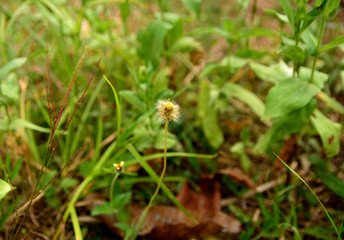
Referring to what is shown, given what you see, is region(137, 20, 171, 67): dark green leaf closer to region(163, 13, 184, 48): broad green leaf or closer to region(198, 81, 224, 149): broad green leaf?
region(163, 13, 184, 48): broad green leaf

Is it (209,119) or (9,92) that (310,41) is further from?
(9,92)

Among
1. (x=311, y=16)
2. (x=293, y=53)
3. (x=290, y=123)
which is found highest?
(x=311, y=16)

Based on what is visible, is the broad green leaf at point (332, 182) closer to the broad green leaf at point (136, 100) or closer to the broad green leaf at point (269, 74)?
the broad green leaf at point (269, 74)

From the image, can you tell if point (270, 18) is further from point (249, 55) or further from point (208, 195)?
point (208, 195)

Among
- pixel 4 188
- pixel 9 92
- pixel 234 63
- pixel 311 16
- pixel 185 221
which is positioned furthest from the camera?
pixel 234 63

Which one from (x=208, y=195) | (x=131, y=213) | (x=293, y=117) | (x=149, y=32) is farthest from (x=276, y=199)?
(x=149, y=32)

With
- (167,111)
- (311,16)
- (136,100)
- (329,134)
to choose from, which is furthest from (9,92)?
(329,134)

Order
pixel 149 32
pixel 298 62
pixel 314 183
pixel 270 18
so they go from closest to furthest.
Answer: pixel 298 62 < pixel 314 183 < pixel 149 32 < pixel 270 18
